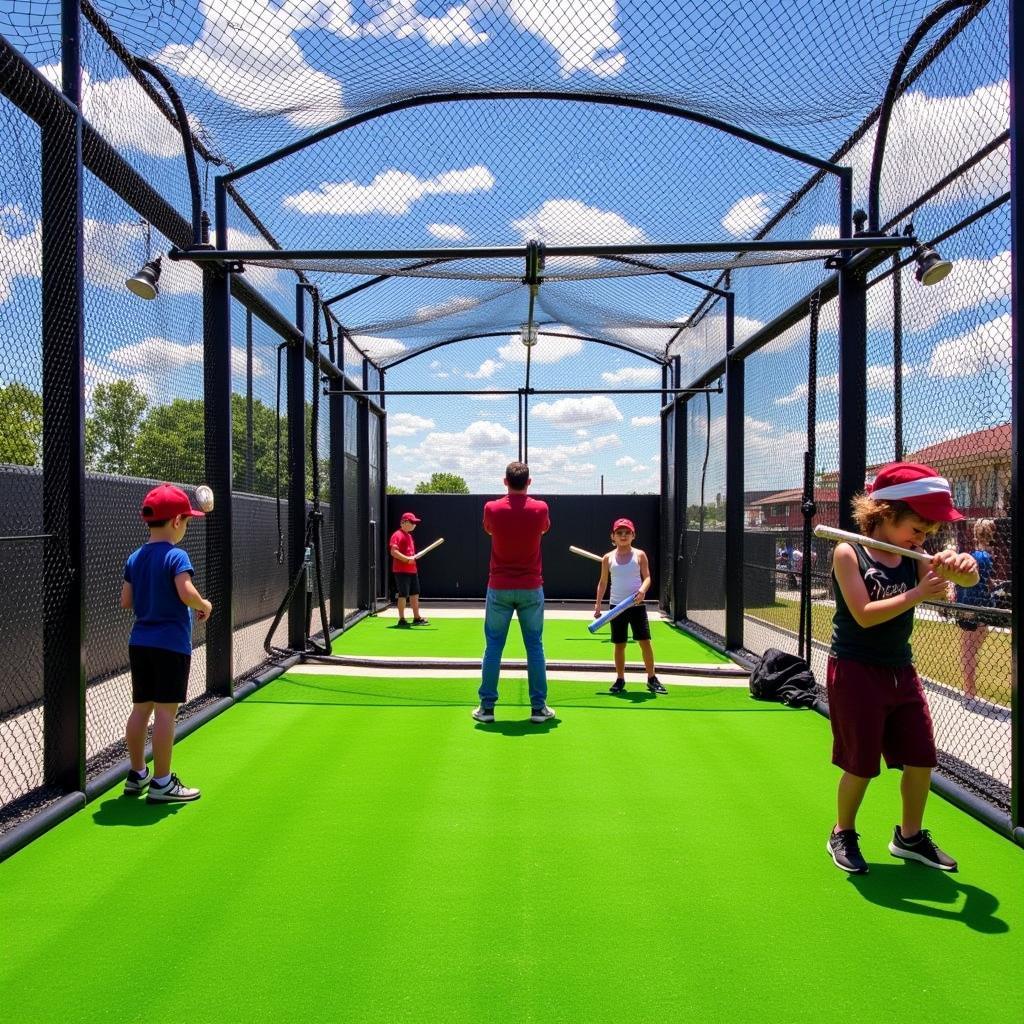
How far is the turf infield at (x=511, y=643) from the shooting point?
7.92 metres

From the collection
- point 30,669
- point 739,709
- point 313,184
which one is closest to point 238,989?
point 30,669

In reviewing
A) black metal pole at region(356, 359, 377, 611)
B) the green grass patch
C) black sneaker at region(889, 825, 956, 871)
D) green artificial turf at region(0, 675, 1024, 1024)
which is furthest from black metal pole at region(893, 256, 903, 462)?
black metal pole at region(356, 359, 377, 611)

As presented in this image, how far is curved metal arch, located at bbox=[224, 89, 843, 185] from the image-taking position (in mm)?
5301

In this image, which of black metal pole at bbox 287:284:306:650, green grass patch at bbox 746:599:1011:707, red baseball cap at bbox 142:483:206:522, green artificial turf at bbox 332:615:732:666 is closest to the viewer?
red baseball cap at bbox 142:483:206:522

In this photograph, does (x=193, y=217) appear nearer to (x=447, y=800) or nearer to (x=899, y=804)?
(x=447, y=800)

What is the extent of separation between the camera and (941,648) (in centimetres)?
659

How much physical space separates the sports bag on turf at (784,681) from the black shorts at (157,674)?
4015mm

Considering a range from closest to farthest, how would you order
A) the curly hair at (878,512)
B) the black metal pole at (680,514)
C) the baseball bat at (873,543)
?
the baseball bat at (873,543)
the curly hair at (878,512)
the black metal pole at (680,514)

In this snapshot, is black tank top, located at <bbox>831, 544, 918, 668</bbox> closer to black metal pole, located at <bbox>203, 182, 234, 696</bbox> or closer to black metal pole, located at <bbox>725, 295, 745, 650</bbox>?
black metal pole, located at <bbox>203, 182, 234, 696</bbox>

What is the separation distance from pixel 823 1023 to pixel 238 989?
1521 millimetres

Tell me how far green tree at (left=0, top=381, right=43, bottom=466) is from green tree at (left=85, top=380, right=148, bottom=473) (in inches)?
30.3

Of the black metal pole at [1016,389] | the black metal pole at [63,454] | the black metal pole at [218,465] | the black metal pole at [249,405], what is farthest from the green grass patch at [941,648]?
the black metal pole at [249,405]

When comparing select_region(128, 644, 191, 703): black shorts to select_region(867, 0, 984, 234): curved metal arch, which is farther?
select_region(867, 0, 984, 234): curved metal arch

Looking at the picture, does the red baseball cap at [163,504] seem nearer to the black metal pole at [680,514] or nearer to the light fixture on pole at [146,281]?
the light fixture on pole at [146,281]
